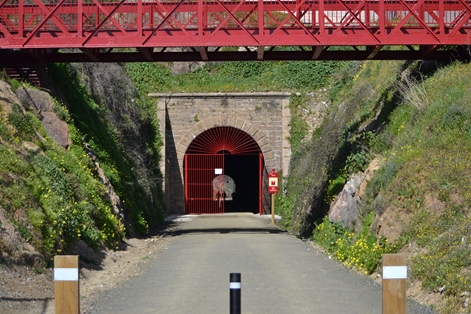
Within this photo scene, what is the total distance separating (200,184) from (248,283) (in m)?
18.3

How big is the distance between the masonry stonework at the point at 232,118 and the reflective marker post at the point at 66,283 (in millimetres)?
20539

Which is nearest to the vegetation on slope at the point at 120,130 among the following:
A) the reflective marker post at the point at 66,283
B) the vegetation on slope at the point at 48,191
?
the vegetation on slope at the point at 48,191

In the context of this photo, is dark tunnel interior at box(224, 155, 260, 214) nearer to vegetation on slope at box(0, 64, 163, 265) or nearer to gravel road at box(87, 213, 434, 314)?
vegetation on slope at box(0, 64, 163, 265)

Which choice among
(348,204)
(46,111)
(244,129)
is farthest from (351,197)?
(244,129)

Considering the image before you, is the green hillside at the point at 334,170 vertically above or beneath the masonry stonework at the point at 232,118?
beneath

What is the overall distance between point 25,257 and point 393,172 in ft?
21.4

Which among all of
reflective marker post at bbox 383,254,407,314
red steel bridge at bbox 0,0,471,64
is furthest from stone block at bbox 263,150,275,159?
reflective marker post at bbox 383,254,407,314

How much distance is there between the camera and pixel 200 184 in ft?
93.3

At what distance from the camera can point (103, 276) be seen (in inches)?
446

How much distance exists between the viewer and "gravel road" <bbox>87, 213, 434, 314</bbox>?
8547 mm

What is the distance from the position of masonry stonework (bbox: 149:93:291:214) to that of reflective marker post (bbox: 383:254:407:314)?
20.5m

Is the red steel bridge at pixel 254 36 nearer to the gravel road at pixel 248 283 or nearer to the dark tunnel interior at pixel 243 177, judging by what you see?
the gravel road at pixel 248 283

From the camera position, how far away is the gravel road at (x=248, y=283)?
855cm

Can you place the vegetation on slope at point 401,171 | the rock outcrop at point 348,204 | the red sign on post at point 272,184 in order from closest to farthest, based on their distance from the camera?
1. the vegetation on slope at point 401,171
2. the rock outcrop at point 348,204
3. the red sign on post at point 272,184
